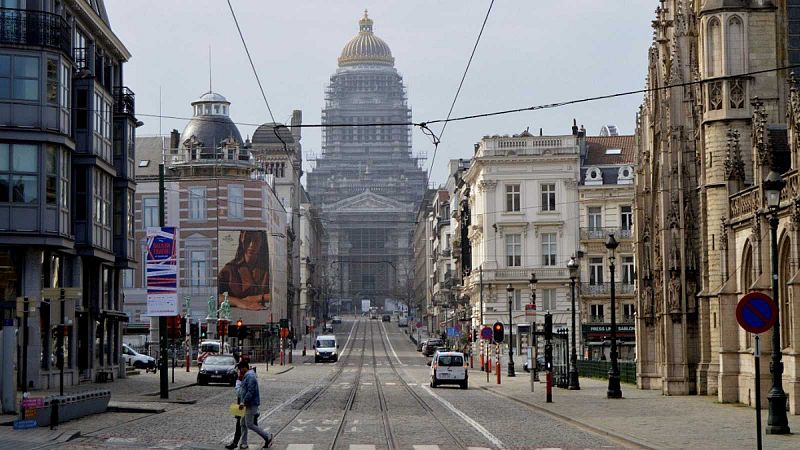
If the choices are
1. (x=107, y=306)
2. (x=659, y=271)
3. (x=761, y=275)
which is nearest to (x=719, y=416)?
(x=761, y=275)

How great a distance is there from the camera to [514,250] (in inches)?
3846

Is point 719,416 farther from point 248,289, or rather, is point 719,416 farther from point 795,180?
point 248,289

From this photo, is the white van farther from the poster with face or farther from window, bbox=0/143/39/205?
window, bbox=0/143/39/205

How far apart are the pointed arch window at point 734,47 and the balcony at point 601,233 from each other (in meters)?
52.2

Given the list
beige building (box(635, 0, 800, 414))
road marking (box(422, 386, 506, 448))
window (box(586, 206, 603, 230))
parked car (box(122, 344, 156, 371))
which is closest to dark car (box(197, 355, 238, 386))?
road marking (box(422, 386, 506, 448))

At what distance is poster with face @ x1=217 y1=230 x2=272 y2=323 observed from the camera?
109 meters

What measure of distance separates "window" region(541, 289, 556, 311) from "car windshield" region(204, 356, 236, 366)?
131 ft

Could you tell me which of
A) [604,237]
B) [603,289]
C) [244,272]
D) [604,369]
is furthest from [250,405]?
[244,272]

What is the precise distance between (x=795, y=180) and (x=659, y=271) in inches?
608

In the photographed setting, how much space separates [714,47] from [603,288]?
5295 centimetres

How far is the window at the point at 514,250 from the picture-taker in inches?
3834

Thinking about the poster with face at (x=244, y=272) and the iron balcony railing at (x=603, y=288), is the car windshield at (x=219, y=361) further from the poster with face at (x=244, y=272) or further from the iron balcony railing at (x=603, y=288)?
the poster with face at (x=244, y=272)

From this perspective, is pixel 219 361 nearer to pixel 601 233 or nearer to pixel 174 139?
pixel 601 233

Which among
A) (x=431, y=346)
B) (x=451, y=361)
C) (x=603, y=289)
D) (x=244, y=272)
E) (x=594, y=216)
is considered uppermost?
(x=594, y=216)
